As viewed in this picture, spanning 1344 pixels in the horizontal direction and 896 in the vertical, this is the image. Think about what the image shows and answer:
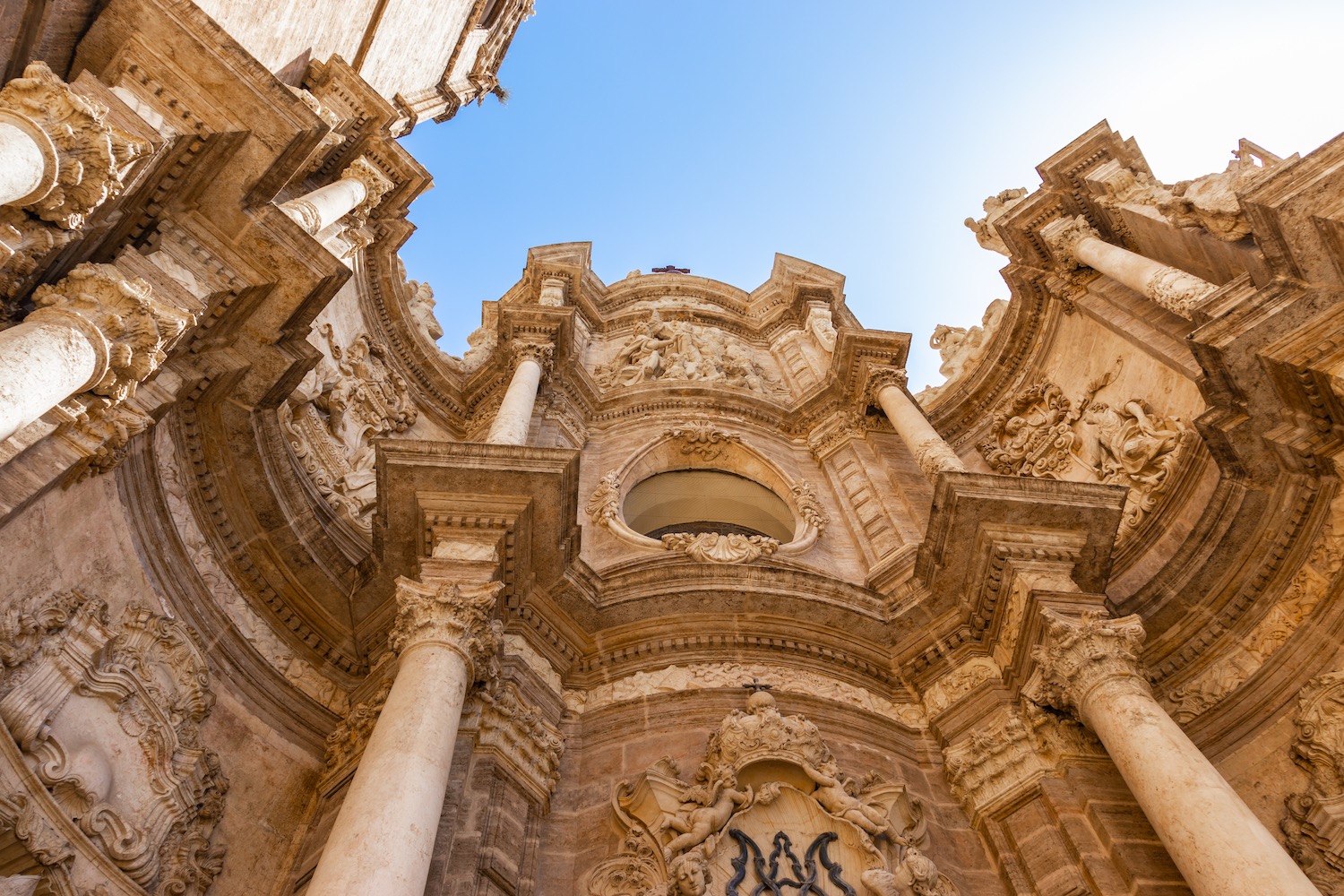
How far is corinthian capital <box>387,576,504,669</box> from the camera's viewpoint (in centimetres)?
777

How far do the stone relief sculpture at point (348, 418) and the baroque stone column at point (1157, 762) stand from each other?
6.68 m

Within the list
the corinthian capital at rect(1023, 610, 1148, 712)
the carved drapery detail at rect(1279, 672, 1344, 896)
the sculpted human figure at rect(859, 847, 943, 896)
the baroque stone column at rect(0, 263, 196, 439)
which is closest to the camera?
the baroque stone column at rect(0, 263, 196, 439)

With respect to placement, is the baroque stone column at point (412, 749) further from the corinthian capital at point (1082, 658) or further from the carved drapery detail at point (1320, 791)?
the carved drapery detail at point (1320, 791)

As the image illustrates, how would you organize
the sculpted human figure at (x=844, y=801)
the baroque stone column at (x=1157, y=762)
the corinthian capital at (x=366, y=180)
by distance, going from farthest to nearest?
the corinthian capital at (x=366, y=180), the sculpted human figure at (x=844, y=801), the baroque stone column at (x=1157, y=762)

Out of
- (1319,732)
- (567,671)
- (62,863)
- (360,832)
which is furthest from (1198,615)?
(62,863)

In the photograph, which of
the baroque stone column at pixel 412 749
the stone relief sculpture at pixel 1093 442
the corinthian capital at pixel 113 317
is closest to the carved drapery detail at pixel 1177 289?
the stone relief sculpture at pixel 1093 442

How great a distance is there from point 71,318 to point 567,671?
16.8ft

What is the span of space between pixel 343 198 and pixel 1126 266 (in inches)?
389

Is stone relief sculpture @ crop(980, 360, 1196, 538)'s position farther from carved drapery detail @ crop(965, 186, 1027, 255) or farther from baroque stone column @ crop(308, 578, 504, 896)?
baroque stone column @ crop(308, 578, 504, 896)

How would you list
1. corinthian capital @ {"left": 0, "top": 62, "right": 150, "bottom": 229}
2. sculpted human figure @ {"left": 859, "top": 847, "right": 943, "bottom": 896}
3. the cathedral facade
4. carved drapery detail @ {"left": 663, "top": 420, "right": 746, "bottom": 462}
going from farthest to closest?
1. carved drapery detail @ {"left": 663, "top": 420, "right": 746, "bottom": 462}
2. sculpted human figure @ {"left": 859, "top": 847, "right": 943, "bottom": 896}
3. the cathedral facade
4. corinthian capital @ {"left": 0, "top": 62, "right": 150, "bottom": 229}

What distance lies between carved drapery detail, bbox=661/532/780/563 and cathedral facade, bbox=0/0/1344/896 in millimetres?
53

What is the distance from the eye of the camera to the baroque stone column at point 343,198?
1100cm

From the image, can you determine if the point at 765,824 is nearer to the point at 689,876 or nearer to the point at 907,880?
the point at 689,876

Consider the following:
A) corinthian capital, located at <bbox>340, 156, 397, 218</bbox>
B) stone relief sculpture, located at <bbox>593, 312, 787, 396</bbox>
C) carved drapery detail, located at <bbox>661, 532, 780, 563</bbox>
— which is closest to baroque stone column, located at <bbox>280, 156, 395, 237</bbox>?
corinthian capital, located at <bbox>340, 156, 397, 218</bbox>
